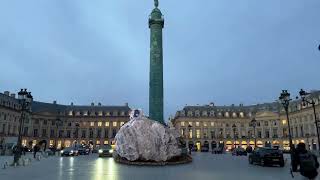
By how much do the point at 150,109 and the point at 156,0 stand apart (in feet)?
69.8

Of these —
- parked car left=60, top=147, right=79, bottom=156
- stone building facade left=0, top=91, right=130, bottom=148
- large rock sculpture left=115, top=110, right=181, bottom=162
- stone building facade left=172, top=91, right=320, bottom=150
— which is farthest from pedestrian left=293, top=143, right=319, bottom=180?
stone building facade left=0, top=91, right=130, bottom=148

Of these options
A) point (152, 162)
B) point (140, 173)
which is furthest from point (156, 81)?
point (140, 173)

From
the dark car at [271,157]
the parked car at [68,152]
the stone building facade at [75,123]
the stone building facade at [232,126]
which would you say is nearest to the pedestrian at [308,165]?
the dark car at [271,157]

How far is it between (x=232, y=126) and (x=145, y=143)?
9571cm

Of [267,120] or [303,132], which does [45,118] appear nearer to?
[267,120]

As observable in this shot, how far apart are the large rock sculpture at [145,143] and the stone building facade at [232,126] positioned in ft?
269

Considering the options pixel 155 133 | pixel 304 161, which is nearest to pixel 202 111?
pixel 155 133

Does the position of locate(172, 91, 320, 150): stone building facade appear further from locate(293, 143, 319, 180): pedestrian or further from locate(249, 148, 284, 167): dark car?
locate(293, 143, 319, 180): pedestrian

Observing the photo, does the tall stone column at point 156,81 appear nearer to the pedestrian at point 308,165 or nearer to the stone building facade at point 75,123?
the pedestrian at point 308,165

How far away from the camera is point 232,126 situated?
122375 millimetres

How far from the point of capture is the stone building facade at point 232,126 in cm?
11888

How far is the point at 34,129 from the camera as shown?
11756 cm

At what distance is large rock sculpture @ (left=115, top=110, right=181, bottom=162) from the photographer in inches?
1234

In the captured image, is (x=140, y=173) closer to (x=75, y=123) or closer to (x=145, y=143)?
(x=145, y=143)
